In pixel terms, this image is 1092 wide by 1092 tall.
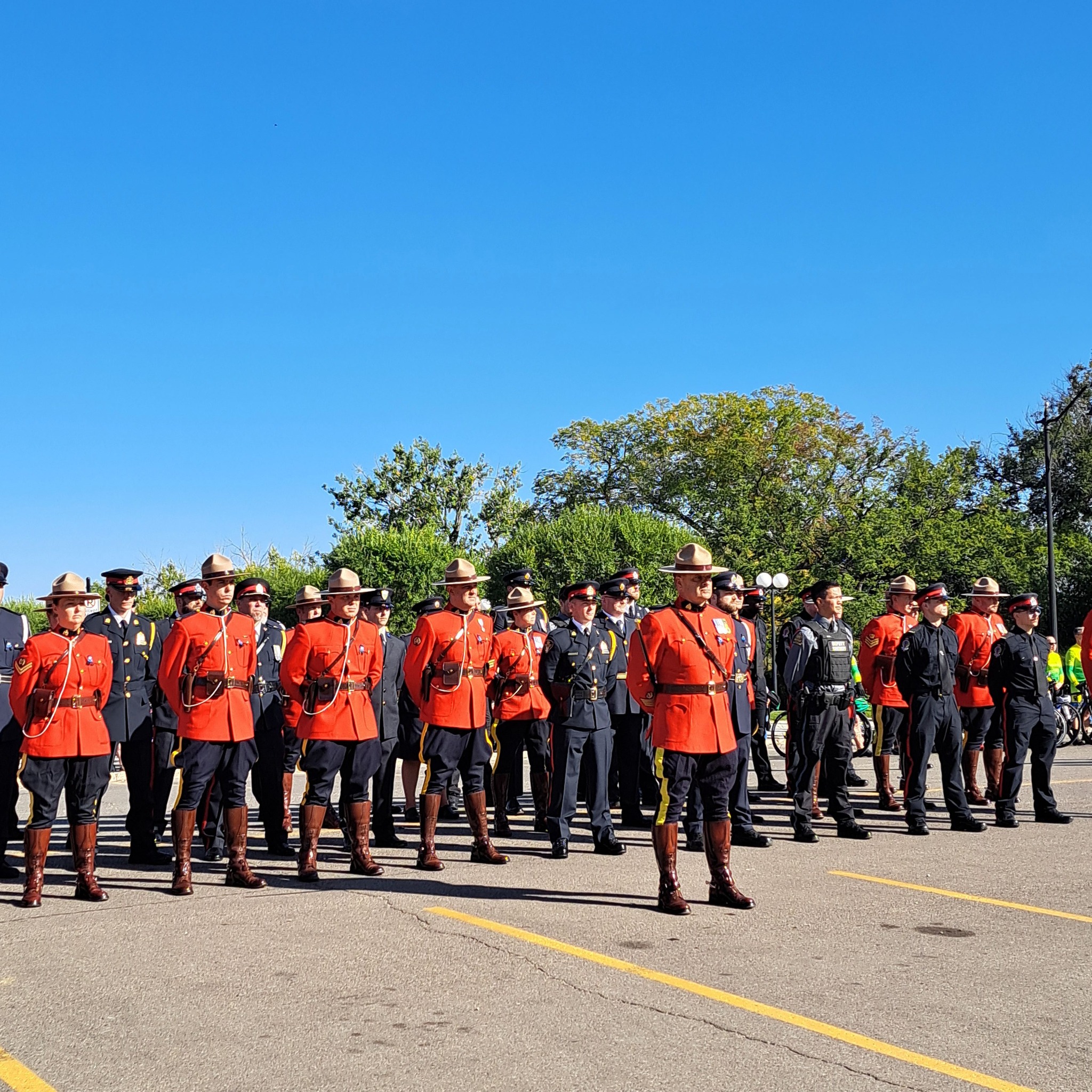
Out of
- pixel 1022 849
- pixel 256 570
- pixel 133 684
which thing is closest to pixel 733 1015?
pixel 1022 849

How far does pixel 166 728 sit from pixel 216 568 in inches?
85.5

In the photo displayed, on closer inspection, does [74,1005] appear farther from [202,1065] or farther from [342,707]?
[342,707]

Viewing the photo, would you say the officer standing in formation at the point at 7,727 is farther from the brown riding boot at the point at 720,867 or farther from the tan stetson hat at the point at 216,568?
the brown riding boot at the point at 720,867

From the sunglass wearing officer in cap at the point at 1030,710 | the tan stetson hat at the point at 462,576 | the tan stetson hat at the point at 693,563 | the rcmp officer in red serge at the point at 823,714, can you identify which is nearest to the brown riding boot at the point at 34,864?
the tan stetson hat at the point at 462,576

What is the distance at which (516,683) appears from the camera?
10266mm

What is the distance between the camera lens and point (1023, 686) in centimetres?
1146

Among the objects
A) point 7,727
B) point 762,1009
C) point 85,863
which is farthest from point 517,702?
point 762,1009

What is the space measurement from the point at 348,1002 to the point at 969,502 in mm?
53952

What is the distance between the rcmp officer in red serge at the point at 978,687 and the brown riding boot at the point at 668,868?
589cm

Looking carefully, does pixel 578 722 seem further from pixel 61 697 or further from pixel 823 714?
pixel 61 697

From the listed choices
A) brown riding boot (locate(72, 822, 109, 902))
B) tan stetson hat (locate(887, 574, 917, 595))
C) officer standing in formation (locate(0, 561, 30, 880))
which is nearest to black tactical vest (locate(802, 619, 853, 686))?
tan stetson hat (locate(887, 574, 917, 595))

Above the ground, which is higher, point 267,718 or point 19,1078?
point 267,718

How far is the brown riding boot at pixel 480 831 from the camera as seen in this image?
9.07 metres

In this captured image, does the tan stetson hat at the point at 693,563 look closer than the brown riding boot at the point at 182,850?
Yes
